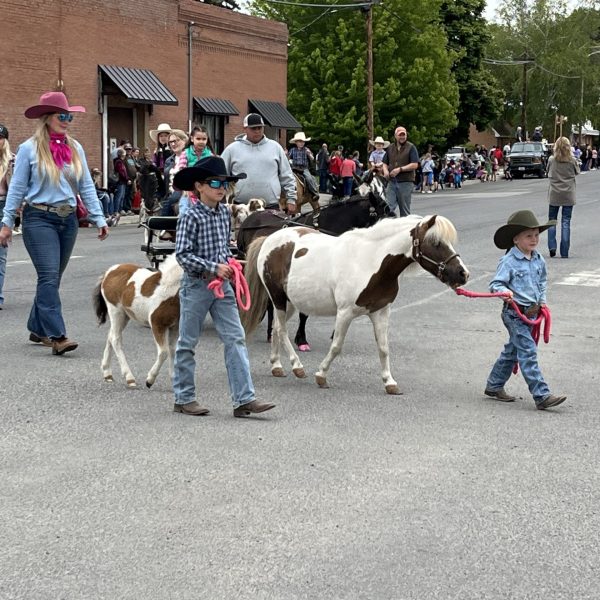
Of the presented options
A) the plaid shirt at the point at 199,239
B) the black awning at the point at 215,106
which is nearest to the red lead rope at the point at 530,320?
the plaid shirt at the point at 199,239

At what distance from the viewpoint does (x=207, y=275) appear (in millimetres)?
7500

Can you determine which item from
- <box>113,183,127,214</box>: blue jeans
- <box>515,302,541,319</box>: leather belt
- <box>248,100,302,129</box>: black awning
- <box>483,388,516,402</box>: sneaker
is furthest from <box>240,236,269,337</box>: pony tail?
<box>248,100,302,129</box>: black awning

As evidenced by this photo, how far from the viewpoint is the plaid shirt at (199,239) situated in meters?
7.45

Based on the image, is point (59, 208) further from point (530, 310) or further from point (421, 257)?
point (530, 310)

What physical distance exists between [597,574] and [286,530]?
145cm

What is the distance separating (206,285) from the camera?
7.56m

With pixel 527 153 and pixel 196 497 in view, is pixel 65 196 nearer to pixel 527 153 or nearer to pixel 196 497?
pixel 196 497

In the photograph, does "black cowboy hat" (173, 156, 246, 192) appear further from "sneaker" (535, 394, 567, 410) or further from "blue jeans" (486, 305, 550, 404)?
"sneaker" (535, 394, 567, 410)

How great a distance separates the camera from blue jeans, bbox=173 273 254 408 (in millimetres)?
7496

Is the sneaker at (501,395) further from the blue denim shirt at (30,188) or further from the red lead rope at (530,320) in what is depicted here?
the blue denim shirt at (30,188)

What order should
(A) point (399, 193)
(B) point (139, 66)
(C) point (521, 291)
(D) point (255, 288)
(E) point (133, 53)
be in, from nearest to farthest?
(C) point (521, 291) → (D) point (255, 288) → (A) point (399, 193) → (E) point (133, 53) → (B) point (139, 66)

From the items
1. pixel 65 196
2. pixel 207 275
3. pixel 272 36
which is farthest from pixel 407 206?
pixel 272 36

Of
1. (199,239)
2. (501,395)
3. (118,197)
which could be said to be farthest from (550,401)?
(118,197)

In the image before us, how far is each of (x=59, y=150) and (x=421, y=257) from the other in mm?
3499
